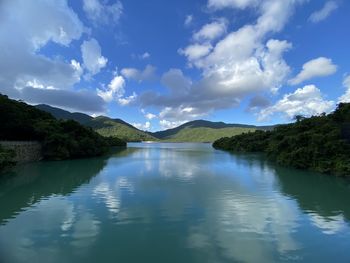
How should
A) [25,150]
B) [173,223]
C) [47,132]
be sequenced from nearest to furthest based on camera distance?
[173,223], [25,150], [47,132]

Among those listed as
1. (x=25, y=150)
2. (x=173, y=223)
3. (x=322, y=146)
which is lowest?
(x=173, y=223)

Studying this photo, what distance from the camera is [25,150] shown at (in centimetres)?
3547

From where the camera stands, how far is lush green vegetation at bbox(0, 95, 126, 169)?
122 ft

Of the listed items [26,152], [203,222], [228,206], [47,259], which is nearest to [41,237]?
[47,259]

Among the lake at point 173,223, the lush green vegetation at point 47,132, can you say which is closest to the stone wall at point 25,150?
the lush green vegetation at point 47,132

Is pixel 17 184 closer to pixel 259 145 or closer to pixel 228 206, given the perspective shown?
pixel 228 206

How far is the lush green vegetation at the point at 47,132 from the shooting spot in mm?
37156

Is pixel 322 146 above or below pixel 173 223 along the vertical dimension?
above

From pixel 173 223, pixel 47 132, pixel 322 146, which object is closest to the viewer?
pixel 173 223

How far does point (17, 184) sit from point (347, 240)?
65.3 feet

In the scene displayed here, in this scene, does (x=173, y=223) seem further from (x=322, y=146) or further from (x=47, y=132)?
(x=47, y=132)

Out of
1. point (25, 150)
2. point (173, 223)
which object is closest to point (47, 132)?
point (25, 150)

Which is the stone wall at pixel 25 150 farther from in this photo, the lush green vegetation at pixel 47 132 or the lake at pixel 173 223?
the lake at pixel 173 223

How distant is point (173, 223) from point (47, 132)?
114 feet
